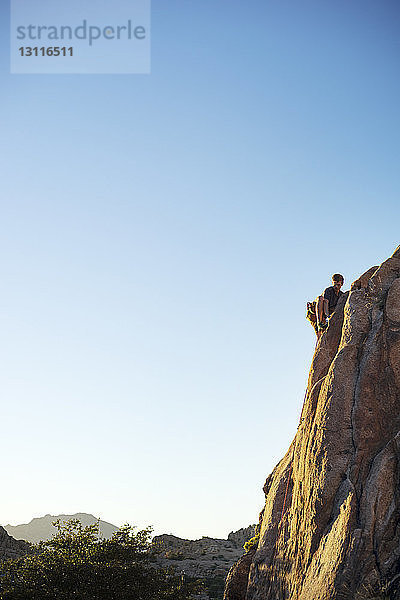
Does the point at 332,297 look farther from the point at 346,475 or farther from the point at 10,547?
Result: the point at 10,547

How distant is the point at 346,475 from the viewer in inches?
600

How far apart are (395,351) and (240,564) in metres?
12.0

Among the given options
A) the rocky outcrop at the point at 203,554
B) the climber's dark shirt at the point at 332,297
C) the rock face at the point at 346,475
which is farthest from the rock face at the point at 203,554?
the climber's dark shirt at the point at 332,297

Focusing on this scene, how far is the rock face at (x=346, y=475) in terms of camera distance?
43.2 ft

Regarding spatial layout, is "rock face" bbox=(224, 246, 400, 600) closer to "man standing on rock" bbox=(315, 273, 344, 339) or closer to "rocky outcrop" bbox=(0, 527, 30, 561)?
"man standing on rock" bbox=(315, 273, 344, 339)

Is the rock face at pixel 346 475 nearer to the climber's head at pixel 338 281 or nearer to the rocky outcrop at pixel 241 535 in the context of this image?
the climber's head at pixel 338 281

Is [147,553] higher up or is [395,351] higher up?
[395,351]

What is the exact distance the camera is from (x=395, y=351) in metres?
15.9

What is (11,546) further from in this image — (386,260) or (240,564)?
(386,260)

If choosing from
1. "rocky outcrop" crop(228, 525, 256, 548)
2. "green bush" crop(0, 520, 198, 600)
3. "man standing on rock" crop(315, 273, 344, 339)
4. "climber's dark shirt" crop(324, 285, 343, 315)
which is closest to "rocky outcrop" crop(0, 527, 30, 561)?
"green bush" crop(0, 520, 198, 600)

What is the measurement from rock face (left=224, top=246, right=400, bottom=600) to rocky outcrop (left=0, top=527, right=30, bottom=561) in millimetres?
40708

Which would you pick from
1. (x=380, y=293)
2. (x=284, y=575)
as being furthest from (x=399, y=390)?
(x=284, y=575)

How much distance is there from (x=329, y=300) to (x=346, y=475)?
8317 millimetres

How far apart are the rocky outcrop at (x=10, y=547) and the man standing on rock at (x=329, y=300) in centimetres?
4488
